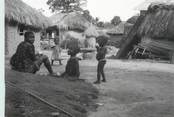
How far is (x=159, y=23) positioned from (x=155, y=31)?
45 cm

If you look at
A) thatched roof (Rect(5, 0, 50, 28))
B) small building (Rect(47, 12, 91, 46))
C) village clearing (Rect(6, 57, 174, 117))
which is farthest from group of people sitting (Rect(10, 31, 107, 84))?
small building (Rect(47, 12, 91, 46))

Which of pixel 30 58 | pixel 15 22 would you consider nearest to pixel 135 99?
pixel 30 58

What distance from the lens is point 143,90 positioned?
20.9 feet

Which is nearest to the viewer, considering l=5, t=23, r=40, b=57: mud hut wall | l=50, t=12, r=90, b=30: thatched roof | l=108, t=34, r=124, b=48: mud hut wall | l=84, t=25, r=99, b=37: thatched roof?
l=5, t=23, r=40, b=57: mud hut wall

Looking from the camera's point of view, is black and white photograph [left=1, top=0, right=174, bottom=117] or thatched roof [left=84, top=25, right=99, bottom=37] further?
thatched roof [left=84, top=25, right=99, bottom=37]

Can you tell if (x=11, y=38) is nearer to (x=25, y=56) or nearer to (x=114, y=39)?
(x=25, y=56)

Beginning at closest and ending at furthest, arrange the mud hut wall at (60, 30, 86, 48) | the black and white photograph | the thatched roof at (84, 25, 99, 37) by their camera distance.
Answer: the black and white photograph < the mud hut wall at (60, 30, 86, 48) < the thatched roof at (84, 25, 99, 37)

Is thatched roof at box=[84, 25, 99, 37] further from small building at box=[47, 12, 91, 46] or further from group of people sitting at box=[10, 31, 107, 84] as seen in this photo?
group of people sitting at box=[10, 31, 107, 84]

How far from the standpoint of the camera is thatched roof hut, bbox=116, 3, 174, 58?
15.0 meters

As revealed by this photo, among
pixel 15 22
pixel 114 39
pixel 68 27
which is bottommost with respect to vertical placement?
pixel 114 39

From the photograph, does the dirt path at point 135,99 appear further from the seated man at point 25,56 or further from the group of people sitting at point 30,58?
the seated man at point 25,56

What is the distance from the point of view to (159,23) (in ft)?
50.3

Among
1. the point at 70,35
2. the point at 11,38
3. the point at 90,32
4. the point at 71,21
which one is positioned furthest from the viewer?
the point at 90,32

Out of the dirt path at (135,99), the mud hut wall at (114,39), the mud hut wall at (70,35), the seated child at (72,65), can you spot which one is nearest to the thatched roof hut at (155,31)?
the dirt path at (135,99)
